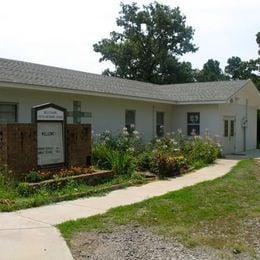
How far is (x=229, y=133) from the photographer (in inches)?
955

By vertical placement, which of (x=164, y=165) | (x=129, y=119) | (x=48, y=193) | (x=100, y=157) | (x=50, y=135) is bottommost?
(x=48, y=193)

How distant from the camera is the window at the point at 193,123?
2330 cm

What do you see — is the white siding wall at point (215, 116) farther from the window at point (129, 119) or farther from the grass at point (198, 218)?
the grass at point (198, 218)

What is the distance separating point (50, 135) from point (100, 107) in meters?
6.73

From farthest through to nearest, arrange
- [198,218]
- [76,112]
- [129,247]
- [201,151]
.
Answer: [201,151], [76,112], [198,218], [129,247]

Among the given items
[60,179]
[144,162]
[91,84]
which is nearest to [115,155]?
[144,162]

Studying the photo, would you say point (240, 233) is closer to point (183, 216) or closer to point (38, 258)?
point (183, 216)

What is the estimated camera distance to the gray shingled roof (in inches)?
576

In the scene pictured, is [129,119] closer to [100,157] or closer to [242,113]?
[100,157]

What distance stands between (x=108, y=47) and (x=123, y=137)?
3071 cm

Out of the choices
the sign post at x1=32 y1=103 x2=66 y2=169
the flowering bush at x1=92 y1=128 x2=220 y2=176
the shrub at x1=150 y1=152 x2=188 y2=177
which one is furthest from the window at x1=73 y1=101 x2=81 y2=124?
the sign post at x1=32 y1=103 x2=66 y2=169

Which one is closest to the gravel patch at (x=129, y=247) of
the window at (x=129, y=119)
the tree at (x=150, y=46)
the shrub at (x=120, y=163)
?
the shrub at (x=120, y=163)

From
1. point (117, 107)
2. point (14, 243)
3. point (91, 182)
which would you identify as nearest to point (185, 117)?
point (117, 107)

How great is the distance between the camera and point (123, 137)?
15859mm
